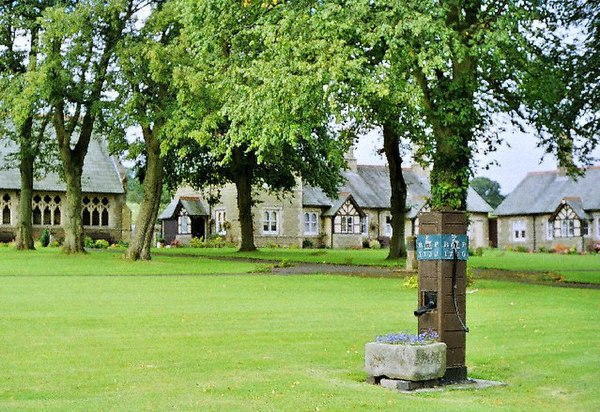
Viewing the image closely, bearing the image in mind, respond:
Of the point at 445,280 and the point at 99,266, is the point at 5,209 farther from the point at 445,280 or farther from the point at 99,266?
the point at 445,280

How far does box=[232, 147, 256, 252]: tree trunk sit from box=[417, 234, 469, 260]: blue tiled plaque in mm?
41030

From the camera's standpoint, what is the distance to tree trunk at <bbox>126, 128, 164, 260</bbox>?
1602 inches

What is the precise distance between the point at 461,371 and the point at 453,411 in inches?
81.2

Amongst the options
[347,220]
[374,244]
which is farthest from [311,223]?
[374,244]

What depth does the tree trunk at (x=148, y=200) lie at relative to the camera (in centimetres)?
4069

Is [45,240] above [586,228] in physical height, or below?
below

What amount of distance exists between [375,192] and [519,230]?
13.0 meters

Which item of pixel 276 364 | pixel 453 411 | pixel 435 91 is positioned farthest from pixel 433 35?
pixel 453 411

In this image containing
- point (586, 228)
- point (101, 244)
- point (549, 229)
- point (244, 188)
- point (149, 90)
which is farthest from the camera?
point (549, 229)

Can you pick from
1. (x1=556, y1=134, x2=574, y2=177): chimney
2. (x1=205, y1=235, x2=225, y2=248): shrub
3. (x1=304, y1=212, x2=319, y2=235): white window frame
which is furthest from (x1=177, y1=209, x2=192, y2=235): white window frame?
(x1=556, y1=134, x2=574, y2=177): chimney

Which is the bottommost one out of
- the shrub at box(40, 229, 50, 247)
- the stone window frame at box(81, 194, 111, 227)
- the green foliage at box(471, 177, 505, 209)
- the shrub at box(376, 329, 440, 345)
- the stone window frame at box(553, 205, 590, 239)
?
the shrub at box(376, 329, 440, 345)

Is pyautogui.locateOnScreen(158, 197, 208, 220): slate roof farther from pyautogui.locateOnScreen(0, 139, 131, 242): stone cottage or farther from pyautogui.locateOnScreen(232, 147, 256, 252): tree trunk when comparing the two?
pyautogui.locateOnScreen(232, 147, 256, 252): tree trunk

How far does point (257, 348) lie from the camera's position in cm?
1407

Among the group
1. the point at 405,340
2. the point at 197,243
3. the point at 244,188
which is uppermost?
the point at 244,188
